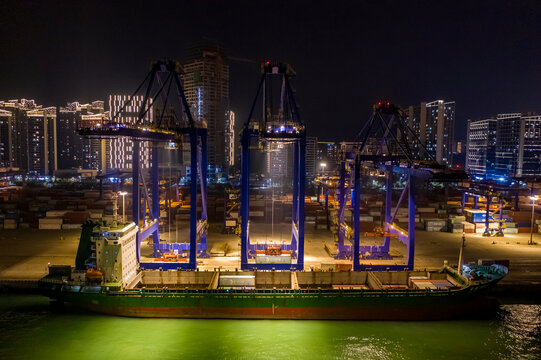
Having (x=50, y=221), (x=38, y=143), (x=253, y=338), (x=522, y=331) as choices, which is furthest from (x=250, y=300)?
(x=38, y=143)

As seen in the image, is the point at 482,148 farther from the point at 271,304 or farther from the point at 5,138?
the point at 5,138

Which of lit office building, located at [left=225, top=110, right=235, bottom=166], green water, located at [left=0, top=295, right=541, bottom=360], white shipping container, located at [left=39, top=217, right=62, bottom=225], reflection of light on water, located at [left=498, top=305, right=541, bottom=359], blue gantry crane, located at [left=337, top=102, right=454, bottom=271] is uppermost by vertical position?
lit office building, located at [left=225, top=110, right=235, bottom=166]

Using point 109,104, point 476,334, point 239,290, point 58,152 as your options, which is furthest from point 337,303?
point 58,152

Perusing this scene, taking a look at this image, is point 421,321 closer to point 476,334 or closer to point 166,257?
Result: point 476,334

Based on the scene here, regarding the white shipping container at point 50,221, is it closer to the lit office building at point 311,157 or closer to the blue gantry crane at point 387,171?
the blue gantry crane at point 387,171

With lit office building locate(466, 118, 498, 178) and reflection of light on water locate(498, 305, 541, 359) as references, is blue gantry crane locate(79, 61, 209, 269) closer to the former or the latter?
reflection of light on water locate(498, 305, 541, 359)

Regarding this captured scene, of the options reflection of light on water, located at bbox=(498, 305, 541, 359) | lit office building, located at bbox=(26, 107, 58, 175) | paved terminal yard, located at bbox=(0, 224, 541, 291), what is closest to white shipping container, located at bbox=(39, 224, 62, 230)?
paved terminal yard, located at bbox=(0, 224, 541, 291)
